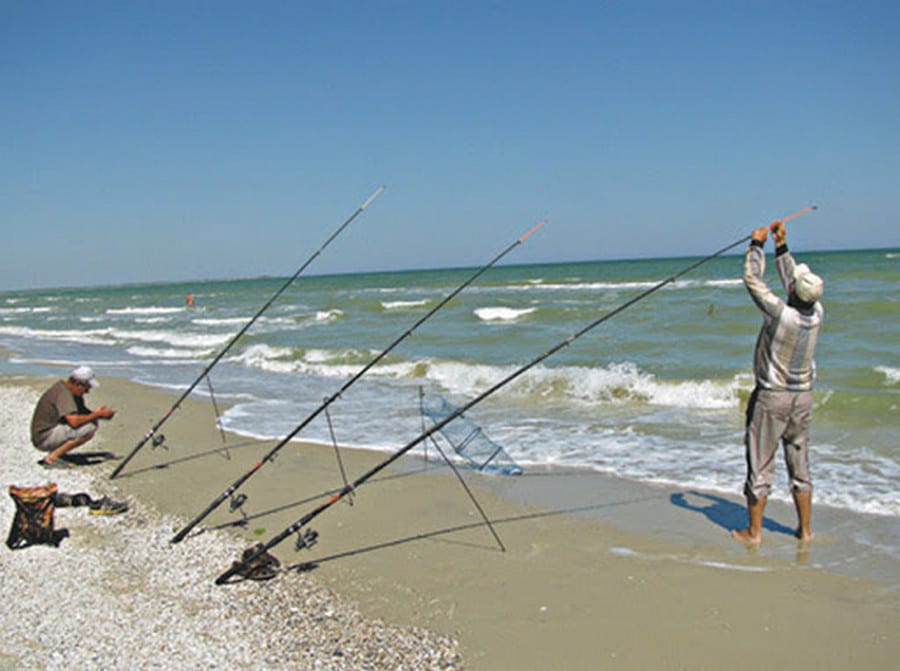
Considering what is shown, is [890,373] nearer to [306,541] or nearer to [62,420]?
[306,541]

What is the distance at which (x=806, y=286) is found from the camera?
4.18 meters

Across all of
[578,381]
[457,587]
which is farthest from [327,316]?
[457,587]

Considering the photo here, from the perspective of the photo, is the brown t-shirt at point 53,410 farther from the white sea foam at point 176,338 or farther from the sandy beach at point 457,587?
the white sea foam at point 176,338

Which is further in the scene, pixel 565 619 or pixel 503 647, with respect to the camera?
pixel 565 619

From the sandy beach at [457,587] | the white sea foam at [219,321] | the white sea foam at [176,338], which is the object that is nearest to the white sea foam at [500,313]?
the white sea foam at [176,338]

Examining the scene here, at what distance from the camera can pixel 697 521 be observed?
5293mm

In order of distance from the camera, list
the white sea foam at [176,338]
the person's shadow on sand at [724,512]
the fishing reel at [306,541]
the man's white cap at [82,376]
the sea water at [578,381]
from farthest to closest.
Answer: the white sea foam at [176,338]
the sea water at [578,381]
the man's white cap at [82,376]
the person's shadow on sand at [724,512]
the fishing reel at [306,541]

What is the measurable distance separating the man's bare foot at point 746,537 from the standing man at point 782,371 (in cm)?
2

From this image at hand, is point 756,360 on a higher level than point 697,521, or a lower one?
higher

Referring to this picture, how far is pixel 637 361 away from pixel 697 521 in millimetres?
8120

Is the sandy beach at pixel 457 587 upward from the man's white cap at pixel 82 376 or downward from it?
downward

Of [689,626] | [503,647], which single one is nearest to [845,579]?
[689,626]

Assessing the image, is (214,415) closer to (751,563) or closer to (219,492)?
(219,492)

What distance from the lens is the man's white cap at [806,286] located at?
417 cm
